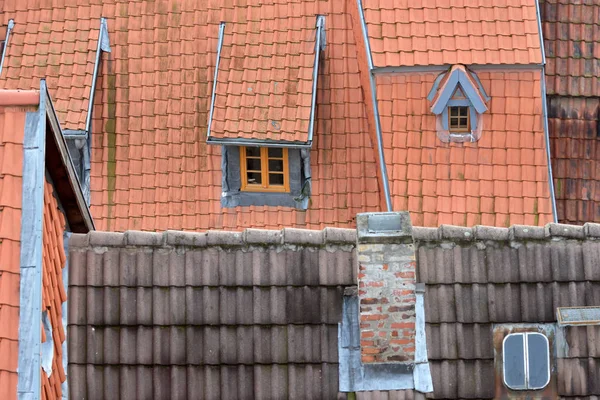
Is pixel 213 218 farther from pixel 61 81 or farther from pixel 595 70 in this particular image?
pixel 595 70

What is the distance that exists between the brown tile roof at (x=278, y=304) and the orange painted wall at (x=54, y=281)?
0.34m

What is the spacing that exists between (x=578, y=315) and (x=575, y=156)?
310 inches

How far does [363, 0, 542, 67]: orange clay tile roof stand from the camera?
752 inches

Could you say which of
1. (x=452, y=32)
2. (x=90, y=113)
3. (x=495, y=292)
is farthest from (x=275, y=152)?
(x=495, y=292)

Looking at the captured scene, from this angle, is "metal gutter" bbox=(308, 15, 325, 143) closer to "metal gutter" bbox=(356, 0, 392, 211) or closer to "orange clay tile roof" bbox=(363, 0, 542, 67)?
"metal gutter" bbox=(356, 0, 392, 211)

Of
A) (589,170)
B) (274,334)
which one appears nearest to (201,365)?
(274,334)

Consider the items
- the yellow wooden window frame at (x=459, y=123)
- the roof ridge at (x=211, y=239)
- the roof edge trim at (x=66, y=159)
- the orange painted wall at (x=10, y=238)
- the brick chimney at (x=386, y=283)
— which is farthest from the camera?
the yellow wooden window frame at (x=459, y=123)

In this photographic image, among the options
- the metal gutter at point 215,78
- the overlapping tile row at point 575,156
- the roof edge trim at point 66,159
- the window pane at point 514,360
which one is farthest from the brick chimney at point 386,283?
the overlapping tile row at point 575,156

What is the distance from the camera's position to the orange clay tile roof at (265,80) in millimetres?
19438

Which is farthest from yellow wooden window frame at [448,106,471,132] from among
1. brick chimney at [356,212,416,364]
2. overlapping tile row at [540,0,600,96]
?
brick chimney at [356,212,416,364]

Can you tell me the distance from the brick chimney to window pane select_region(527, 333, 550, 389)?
1.65 m

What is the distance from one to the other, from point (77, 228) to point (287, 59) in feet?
25.4

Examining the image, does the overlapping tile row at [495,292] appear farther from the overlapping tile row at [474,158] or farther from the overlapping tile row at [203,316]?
the overlapping tile row at [474,158]

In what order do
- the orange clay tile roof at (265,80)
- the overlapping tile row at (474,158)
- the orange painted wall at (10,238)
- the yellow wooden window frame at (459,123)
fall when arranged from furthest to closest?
1. the orange clay tile roof at (265,80)
2. the yellow wooden window frame at (459,123)
3. the overlapping tile row at (474,158)
4. the orange painted wall at (10,238)
